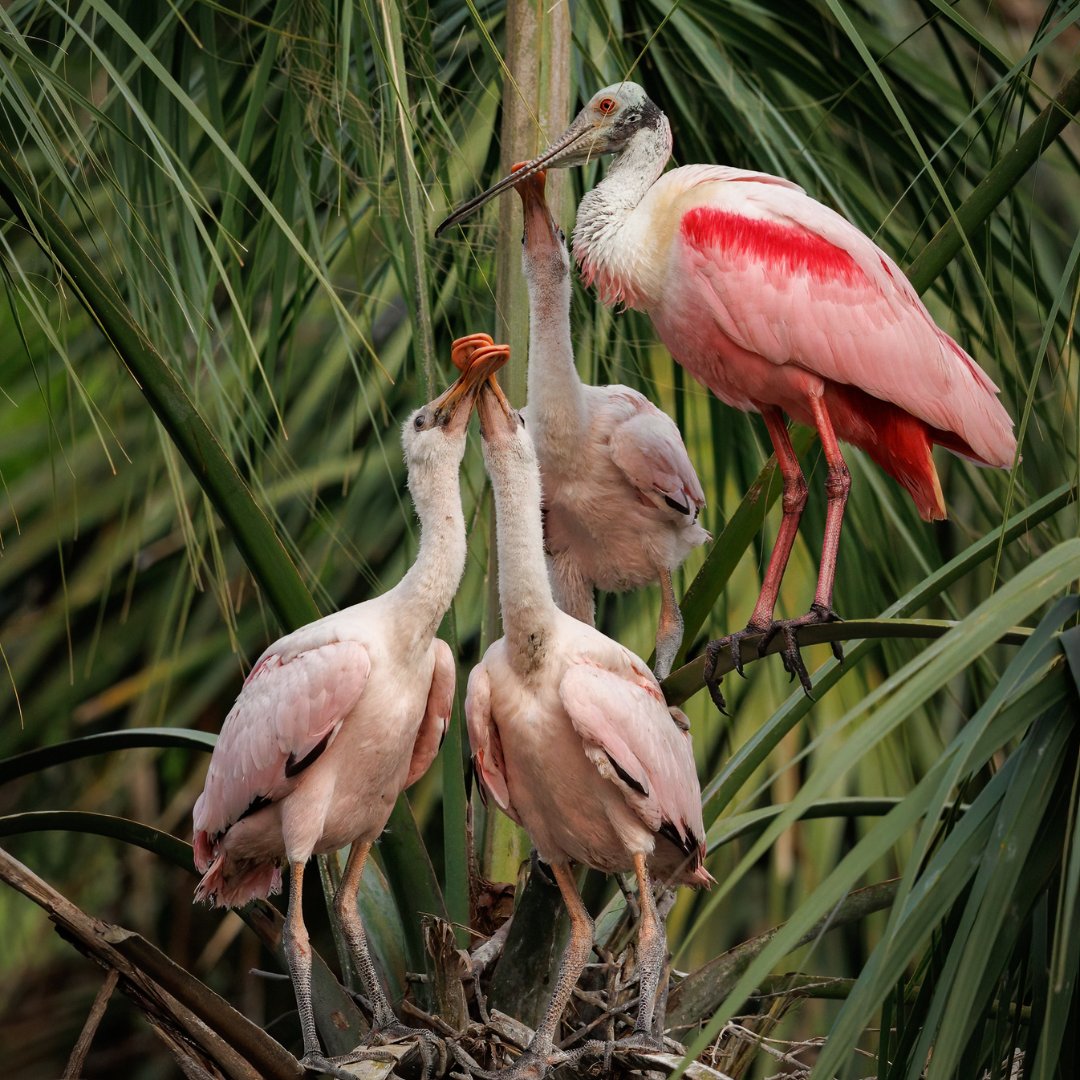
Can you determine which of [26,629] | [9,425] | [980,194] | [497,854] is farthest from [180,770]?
[980,194]

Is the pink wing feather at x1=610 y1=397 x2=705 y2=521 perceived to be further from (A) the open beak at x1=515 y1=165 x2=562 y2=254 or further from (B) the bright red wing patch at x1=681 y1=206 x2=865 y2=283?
(B) the bright red wing patch at x1=681 y1=206 x2=865 y2=283

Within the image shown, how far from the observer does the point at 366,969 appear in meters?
3.56

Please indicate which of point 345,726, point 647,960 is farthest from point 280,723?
point 647,960

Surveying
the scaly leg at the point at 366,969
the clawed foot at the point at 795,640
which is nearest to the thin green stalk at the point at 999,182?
the clawed foot at the point at 795,640

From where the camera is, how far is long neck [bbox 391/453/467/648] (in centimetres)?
353

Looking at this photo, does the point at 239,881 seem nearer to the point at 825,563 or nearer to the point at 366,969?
the point at 366,969

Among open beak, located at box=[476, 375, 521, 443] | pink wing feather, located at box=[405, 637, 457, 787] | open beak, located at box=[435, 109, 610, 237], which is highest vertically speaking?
open beak, located at box=[435, 109, 610, 237]

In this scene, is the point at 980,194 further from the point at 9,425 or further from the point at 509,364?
the point at 9,425

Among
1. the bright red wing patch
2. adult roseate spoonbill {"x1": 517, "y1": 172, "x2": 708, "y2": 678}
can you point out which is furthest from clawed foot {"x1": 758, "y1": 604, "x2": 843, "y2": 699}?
adult roseate spoonbill {"x1": 517, "y1": 172, "x2": 708, "y2": 678}

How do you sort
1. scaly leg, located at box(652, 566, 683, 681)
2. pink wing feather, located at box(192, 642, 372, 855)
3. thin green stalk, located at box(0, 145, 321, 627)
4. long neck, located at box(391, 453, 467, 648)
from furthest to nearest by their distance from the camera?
scaly leg, located at box(652, 566, 683, 681), long neck, located at box(391, 453, 467, 648), pink wing feather, located at box(192, 642, 372, 855), thin green stalk, located at box(0, 145, 321, 627)

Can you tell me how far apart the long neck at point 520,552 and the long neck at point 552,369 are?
0.64m

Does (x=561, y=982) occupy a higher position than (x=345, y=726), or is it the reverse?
(x=345, y=726)

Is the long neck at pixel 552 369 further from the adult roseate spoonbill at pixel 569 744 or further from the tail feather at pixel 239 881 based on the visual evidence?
the tail feather at pixel 239 881

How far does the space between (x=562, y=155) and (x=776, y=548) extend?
45.3 inches
